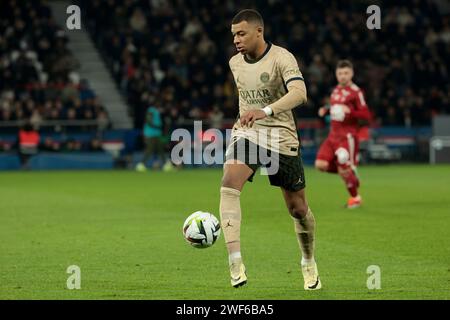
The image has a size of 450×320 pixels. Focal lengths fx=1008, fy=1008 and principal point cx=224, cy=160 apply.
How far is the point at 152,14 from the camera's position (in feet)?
113

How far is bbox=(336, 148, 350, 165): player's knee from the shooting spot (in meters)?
15.7

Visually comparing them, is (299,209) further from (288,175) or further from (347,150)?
(347,150)

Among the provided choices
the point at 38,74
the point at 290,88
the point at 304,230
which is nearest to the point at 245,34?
the point at 290,88

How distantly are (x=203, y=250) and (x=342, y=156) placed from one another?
5.53m

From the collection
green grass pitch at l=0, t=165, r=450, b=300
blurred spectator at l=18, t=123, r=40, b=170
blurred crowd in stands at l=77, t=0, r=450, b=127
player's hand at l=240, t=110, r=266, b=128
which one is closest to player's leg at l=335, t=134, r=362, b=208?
green grass pitch at l=0, t=165, r=450, b=300

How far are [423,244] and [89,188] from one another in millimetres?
11208

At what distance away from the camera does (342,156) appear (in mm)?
15719

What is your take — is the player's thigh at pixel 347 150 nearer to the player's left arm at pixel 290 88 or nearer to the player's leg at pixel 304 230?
the player's leg at pixel 304 230

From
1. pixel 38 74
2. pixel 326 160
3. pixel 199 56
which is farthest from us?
pixel 199 56

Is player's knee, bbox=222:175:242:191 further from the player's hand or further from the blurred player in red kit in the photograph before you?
the blurred player in red kit

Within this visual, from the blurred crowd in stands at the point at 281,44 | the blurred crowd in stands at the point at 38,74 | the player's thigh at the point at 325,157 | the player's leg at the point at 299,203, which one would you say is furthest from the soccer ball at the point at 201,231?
the blurred crowd in stands at the point at 281,44

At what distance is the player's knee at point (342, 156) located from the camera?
51.6 ft

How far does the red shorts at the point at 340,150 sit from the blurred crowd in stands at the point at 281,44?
50.3 ft
